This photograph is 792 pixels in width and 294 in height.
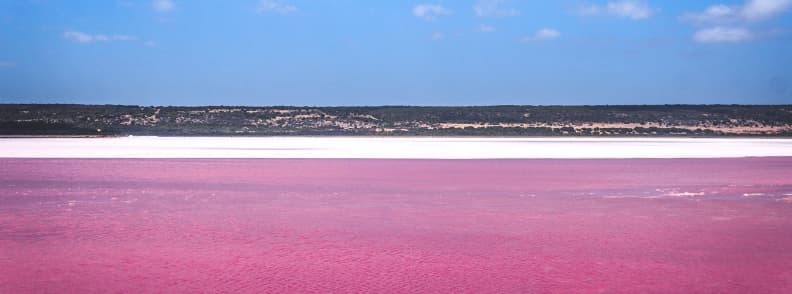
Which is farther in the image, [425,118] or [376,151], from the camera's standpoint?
[425,118]

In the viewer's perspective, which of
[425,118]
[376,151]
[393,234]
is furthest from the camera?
[425,118]

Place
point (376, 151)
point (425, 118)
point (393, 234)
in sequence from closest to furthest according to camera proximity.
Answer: point (393, 234), point (376, 151), point (425, 118)

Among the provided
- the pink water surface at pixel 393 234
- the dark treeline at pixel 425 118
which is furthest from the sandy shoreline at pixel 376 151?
the dark treeline at pixel 425 118

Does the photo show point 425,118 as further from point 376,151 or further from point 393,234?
point 393,234

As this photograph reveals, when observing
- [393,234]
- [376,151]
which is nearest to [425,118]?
[376,151]

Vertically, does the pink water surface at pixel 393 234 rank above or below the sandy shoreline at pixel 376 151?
above

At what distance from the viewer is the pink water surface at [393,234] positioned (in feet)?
22.5

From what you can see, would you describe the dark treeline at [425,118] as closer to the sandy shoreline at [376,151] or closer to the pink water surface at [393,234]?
the sandy shoreline at [376,151]

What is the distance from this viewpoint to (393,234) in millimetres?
9258

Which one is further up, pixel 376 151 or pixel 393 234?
pixel 393 234

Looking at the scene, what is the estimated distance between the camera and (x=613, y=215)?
1091cm

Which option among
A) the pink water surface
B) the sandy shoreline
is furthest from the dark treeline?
the pink water surface

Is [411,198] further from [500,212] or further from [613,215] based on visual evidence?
[613,215]

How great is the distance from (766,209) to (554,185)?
455cm
